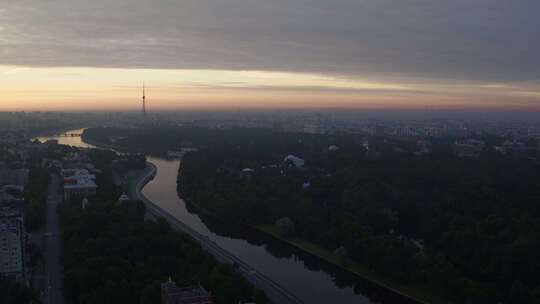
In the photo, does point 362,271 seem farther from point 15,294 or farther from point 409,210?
point 15,294

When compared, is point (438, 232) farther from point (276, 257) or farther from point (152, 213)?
point (152, 213)

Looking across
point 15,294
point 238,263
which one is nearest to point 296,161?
point 238,263

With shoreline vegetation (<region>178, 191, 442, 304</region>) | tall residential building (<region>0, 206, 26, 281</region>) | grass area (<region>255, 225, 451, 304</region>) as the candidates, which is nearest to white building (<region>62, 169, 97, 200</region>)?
shoreline vegetation (<region>178, 191, 442, 304</region>)

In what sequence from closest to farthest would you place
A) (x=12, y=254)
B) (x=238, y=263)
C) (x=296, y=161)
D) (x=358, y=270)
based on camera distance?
(x=12, y=254) → (x=238, y=263) → (x=358, y=270) → (x=296, y=161)

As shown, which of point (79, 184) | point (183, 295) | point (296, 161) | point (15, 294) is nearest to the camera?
point (183, 295)

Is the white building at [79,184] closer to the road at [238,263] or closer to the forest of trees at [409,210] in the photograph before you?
the road at [238,263]

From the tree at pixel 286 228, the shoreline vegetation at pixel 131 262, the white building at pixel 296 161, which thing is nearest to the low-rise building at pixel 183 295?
the shoreline vegetation at pixel 131 262

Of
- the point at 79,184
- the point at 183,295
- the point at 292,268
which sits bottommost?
the point at 292,268
